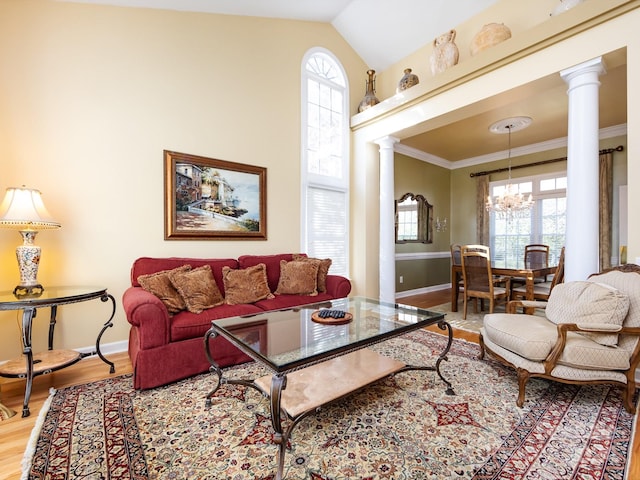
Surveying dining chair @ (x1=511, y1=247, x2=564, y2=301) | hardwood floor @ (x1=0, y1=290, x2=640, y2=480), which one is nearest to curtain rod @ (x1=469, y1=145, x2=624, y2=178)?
dining chair @ (x1=511, y1=247, x2=564, y2=301)

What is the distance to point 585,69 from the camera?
231cm

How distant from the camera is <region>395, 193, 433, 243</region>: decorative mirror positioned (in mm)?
5555

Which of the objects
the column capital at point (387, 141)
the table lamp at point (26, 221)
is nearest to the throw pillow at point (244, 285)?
the table lamp at point (26, 221)

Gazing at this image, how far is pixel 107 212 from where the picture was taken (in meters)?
2.68

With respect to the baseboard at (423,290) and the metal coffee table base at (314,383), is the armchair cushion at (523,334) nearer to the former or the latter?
the metal coffee table base at (314,383)

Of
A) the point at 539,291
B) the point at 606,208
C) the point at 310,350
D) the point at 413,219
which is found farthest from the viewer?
the point at 413,219

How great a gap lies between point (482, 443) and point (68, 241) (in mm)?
3403

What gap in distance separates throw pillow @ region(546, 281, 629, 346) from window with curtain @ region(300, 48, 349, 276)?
2.71m

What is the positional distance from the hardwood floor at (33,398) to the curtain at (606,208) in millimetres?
3170

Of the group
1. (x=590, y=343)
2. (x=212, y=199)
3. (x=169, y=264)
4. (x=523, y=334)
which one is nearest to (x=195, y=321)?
(x=169, y=264)

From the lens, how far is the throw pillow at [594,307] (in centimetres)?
178

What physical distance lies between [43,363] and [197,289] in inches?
42.7

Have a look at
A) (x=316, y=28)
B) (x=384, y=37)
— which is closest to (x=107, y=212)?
(x=316, y=28)

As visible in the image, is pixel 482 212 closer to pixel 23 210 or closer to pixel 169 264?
pixel 169 264
